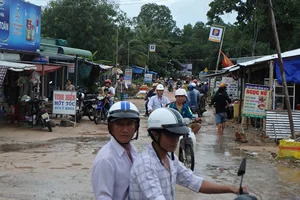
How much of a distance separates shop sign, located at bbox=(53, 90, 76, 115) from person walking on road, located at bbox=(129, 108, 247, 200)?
43.1ft

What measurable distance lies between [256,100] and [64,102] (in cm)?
655

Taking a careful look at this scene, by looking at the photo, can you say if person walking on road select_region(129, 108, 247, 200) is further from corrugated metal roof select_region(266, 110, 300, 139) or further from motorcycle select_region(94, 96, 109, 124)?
motorcycle select_region(94, 96, 109, 124)

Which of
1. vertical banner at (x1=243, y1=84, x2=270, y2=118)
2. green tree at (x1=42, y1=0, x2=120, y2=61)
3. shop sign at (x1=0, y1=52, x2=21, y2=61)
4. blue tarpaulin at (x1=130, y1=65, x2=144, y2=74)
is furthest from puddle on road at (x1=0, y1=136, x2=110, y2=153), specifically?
blue tarpaulin at (x1=130, y1=65, x2=144, y2=74)

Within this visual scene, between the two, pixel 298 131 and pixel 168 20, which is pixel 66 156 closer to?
pixel 298 131

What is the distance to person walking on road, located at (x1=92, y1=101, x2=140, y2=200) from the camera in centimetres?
266

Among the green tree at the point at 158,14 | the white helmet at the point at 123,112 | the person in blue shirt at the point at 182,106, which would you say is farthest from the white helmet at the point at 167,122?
the green tree at the point at 158,14

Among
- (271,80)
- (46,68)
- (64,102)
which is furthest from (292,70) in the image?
(46,68)

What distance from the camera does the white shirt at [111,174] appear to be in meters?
Answer: 2.65

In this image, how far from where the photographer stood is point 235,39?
64.2m

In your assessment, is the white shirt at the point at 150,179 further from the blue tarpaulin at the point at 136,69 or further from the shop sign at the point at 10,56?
the blue tarpaulin at the point at 136,69

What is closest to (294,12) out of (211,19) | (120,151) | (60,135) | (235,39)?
(211,19)

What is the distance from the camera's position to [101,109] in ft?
57.2

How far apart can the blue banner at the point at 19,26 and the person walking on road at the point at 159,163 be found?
15.3 metres

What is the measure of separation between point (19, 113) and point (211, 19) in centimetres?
2267
